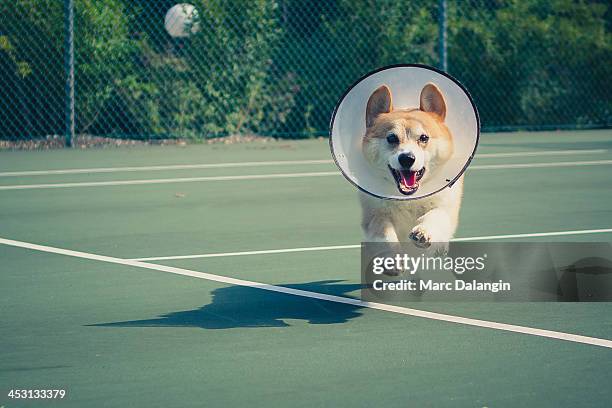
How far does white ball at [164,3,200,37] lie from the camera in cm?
1884

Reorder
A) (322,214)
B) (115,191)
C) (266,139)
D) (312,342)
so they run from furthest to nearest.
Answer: (266,139) → (115,191) → (322,214) → (312,342)

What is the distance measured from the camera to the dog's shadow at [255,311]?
6586 millimetres

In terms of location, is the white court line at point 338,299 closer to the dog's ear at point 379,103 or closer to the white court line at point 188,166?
the dog's ear at point 379,103

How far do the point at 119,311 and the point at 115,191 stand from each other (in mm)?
6419

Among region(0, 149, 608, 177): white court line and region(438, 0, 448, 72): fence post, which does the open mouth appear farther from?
region(438, 0, 448, 72): fence post

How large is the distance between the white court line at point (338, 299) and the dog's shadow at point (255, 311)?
9 centimetres

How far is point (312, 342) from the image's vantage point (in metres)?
6.07

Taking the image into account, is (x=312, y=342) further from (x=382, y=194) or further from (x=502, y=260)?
(x=502, y=260)

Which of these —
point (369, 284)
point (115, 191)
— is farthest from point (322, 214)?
point (369, 284)

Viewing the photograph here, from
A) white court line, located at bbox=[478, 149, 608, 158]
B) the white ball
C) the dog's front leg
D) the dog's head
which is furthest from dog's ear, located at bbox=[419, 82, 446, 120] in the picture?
the white ball

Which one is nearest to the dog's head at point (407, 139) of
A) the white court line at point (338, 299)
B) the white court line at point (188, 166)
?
the white court line at point (338, 299)

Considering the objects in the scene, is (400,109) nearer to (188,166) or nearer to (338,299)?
(338,299)

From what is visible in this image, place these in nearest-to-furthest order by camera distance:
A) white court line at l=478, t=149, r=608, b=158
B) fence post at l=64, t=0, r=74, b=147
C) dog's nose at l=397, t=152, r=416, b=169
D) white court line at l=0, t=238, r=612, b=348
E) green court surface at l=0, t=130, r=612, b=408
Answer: green court surface at l=0, t=130, r=612, b=408 < white court line at l=0, t=238, r=612, b=348 < dog's nose at l=397, t=152, r=416, b=169 < white court line at l=478, t=149, r=608, b=158 < fence post at l=64, t=0, r=74, b=147

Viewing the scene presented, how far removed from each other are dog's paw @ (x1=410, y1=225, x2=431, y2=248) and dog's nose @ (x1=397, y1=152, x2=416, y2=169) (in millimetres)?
350
